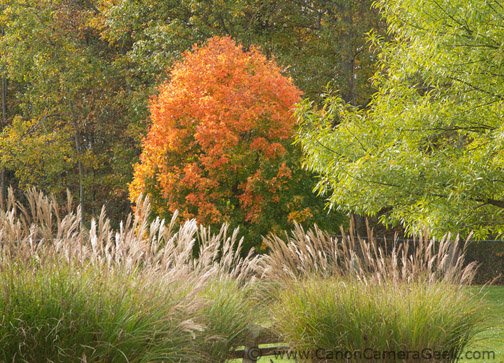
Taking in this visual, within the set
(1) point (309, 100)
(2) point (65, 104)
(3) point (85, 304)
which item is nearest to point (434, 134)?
(3) point (85, 304)

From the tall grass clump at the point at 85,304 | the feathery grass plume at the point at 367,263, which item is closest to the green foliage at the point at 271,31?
the feathery grass plume at the point at 367,263

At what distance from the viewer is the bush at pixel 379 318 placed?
717cm

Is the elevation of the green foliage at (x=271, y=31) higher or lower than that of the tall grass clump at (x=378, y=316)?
higher

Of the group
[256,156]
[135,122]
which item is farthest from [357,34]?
[256,156]

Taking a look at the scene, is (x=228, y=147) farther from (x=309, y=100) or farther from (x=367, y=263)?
(x=367, y=263)

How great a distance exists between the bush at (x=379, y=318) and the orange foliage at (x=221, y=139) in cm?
996

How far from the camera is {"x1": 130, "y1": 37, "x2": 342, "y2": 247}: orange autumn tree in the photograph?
1734 cm

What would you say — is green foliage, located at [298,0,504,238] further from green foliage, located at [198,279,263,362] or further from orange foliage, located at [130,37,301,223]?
green foliage, located at [198,279,263,362]

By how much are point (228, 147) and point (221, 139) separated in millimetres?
266

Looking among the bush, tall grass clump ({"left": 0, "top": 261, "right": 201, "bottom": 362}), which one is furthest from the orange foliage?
tall grass clump ({"left": 0, "top": 261, "right": 201, "bottom": 362})

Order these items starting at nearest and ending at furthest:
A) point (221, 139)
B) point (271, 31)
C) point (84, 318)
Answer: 1. point (84, 318)
2. point (221, 139)
3. point (271, 31)

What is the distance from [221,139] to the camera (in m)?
17.2

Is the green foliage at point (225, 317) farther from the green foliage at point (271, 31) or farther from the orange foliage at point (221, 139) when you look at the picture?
the green foliage at point (271, 31)

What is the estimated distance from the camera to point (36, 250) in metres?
6.27
